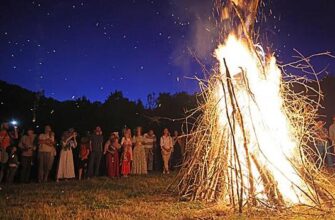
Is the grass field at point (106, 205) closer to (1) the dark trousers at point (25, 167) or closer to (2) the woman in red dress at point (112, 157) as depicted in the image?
(1) the dark trousers at point (25, 167)

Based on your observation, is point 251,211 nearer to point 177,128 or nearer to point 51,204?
point 51,204

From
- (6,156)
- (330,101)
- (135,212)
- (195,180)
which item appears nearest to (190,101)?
(330,101)

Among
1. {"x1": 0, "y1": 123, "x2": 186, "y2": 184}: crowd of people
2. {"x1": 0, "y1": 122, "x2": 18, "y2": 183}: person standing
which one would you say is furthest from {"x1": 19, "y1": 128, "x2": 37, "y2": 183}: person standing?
{"x1": 0, "y1": 122, "x2": 18, "y2": 183}: person standing

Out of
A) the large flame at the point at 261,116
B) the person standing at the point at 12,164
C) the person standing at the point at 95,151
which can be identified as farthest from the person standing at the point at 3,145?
the large flame at the point at 261,116

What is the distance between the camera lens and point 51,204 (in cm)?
855

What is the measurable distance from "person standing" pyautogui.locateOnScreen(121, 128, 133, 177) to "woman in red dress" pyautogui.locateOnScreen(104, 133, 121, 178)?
0.79 ft

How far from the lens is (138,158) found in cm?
1622

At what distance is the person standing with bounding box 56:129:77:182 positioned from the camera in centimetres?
1386

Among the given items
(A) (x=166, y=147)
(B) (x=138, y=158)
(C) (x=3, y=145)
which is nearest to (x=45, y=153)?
(C) (x=3, y=145)

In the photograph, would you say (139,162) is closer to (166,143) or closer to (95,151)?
(166,143)

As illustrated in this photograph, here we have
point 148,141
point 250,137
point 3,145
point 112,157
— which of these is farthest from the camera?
point 148,141

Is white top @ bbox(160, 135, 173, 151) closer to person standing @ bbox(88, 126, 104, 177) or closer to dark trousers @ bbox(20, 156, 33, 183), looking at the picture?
person standing @ bbox(88, 126, 104, 177)

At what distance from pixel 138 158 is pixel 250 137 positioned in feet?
27.9

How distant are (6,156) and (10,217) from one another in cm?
544
